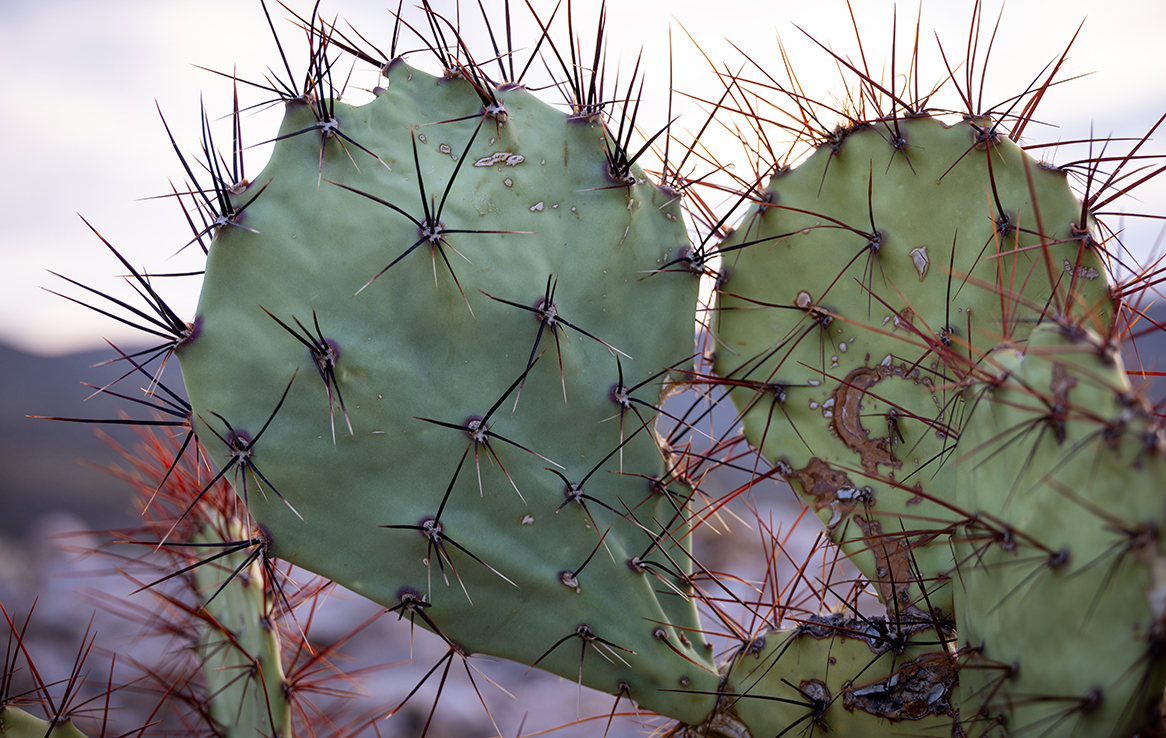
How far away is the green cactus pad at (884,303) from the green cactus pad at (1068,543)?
18 cm

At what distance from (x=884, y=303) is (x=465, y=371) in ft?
1.42

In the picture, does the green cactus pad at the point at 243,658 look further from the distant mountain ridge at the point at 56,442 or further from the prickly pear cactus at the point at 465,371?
the distant mountain ridge at the point at 56,442

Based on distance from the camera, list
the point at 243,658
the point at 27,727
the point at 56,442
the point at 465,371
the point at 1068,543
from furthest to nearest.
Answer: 1. the point at 56,442
2. the point at 243,658
3. the point at 27,727
4. the point at 465,371
5. the point at 1068,543

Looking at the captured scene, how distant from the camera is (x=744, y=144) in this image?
0.96 metres

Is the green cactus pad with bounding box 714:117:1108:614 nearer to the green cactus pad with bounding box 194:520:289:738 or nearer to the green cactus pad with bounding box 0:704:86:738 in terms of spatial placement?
the green cactus pad with bounding box 194:520:289:738

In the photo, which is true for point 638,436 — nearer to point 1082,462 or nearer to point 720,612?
point 720,612

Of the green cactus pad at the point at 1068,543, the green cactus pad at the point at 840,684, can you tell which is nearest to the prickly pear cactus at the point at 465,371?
the green cactus pad at the point at 840,684

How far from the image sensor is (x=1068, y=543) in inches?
17.6

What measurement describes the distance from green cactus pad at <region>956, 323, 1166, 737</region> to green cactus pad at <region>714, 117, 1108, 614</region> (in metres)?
0.18

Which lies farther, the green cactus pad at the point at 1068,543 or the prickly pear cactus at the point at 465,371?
the prickly pear cactus at the point at 465,371

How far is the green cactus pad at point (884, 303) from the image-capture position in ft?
2.34

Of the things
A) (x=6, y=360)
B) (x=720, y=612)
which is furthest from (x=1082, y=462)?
(x=6, y=360)

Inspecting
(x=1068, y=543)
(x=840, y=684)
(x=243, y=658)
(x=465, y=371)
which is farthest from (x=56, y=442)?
(x=1068, y=543)

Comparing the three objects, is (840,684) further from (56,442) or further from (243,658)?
(56,442)
